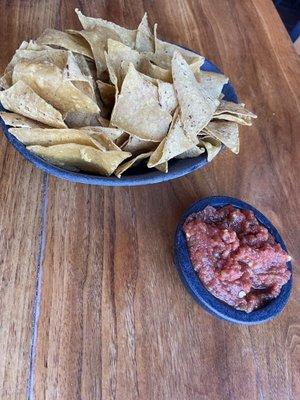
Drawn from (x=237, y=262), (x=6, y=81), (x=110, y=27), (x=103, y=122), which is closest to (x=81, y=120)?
(x=103, y=122)

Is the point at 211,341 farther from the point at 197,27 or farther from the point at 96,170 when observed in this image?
the point at 197,27

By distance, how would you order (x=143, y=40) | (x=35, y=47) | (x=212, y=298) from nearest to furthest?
1. (x=212, y=298)
2. (x=35, y=47)
3. (x=143, y=40)

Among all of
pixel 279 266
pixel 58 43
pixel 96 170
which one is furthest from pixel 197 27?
pixel 279 266

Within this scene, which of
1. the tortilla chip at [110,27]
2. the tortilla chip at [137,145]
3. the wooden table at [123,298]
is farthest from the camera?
the tortilla chip at [110,27]

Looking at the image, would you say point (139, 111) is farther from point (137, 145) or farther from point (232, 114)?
point (232, 114)

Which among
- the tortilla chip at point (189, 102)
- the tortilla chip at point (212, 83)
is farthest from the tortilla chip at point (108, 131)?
the tortilla chip at point (212, 83)

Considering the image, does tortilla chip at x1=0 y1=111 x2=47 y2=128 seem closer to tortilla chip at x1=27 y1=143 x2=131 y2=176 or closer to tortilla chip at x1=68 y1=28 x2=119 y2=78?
tortilla chip at x1=27 y1=143 x2=131 y2=176

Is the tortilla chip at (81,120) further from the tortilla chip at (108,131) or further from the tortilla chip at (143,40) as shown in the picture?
the tortilla chip at (143,40)
